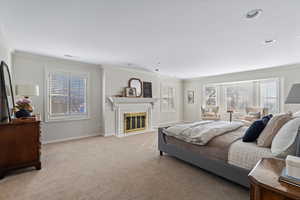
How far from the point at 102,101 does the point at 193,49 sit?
3.20 m

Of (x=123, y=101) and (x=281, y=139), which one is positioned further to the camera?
(x=123, y=101)

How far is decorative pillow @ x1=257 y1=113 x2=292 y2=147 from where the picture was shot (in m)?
1.86

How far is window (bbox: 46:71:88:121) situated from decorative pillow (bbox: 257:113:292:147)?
4332 mm

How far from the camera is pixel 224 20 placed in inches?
82.0

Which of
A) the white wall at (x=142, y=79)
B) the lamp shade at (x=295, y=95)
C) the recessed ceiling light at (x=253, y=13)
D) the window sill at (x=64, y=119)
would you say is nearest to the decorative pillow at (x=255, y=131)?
the lamp shade at (x=295, y=95)

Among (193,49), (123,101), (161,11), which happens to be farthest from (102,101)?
(161,11)

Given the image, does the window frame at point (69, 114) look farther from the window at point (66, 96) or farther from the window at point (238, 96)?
the window at point (238, 96)

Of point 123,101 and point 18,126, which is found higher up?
point 123,101

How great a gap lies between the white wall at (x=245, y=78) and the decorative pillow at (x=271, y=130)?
12.7 feet

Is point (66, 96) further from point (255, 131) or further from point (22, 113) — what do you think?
point (255, 131)

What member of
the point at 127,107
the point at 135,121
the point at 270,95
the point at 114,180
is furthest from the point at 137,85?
the point at 270,95

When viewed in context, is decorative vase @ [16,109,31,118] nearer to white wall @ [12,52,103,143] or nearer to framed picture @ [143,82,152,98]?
white wall @ [12,52,103,143]

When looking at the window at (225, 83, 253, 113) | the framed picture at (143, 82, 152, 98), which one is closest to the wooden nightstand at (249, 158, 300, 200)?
the framed picture at (143, 82, 152, 98)

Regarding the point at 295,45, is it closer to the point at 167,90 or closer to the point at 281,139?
the point at 281,139
